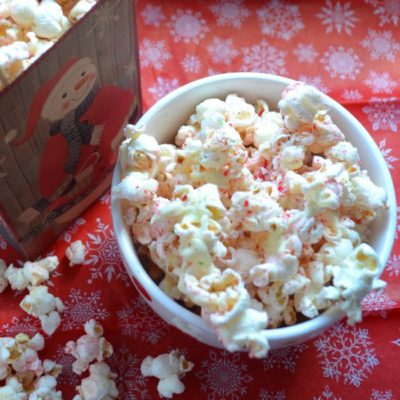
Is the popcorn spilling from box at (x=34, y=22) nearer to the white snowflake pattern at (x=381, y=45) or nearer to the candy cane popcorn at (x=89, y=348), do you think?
the candy cane popcorn at (x=89, y=348)

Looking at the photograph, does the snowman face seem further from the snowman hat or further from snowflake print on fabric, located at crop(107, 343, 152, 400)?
snowflake print on fabric, located at crop(107, 343, 152, 400)

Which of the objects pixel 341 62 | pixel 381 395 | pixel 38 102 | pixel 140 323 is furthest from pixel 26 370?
pixel 341 62

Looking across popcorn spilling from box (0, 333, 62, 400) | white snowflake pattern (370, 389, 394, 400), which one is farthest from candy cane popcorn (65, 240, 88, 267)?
white snowflake pattern (370, 389, 394, 400)

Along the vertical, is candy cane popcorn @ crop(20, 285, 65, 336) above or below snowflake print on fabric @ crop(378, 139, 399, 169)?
below

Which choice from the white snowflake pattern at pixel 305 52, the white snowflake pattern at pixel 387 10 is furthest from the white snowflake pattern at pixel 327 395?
the white snowflake pattern at pixel 387 10

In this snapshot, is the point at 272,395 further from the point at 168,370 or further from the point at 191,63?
the point at 191,63
